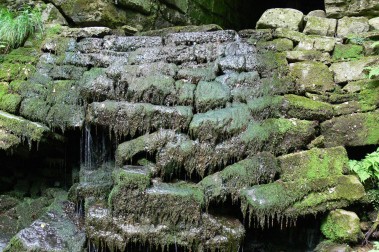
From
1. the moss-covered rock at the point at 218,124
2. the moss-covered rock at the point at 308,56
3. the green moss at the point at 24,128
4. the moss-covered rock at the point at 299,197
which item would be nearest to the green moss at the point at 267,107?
the moss-covered rock at the point at 218,124

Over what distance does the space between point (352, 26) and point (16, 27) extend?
Result: 5.35 m

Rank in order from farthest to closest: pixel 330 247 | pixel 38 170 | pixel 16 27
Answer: pixel 16 27, pixel 38 170, pixel 330 247

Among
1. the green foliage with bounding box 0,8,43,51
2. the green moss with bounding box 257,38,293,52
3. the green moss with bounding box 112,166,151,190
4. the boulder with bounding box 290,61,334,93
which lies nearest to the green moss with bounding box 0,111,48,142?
the green moss with bounding box 112,166,151,190

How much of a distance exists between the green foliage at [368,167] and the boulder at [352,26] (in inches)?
84.6

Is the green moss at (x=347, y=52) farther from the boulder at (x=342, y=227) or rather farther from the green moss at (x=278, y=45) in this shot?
the boulder at (x=342, y=227)

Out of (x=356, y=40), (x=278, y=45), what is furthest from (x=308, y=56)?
(x=356, y=40)

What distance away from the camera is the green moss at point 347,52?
17.7 feet

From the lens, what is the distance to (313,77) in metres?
5.20

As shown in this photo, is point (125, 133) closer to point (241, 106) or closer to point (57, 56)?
point (241, 106)

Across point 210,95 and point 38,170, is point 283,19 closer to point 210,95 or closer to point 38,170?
point 210,95

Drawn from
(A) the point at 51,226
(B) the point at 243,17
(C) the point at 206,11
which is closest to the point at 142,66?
(A) the point at 51,226

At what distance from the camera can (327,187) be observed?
4371 mm

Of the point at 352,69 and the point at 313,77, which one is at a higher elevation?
the point at 352,69

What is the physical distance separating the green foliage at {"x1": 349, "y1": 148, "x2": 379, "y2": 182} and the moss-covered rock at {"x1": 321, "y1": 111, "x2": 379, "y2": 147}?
0.25m
